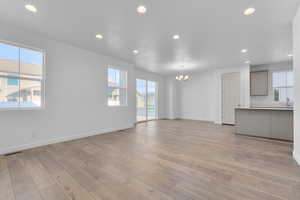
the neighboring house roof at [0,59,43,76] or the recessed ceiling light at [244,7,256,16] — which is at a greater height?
the recessed ceiling light at [244,7,256,16]

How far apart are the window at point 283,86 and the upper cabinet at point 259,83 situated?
1.04ft

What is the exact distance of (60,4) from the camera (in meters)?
2.29

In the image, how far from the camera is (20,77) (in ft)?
10.5

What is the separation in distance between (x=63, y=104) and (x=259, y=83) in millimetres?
8294

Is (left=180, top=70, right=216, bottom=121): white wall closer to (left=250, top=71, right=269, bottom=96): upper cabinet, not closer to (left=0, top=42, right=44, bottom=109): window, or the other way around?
(left=250, top=71, right=269, bottom=96): upper cabinet

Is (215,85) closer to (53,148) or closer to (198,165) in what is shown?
(198,165)

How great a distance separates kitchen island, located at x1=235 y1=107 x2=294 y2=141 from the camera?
13.1 feet

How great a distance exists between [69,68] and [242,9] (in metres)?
4.58

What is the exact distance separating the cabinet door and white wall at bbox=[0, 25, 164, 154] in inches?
220

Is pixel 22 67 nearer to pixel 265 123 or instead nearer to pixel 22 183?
pixel 22 183

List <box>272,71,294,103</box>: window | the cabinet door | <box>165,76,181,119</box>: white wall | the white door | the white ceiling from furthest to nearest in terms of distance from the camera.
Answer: <box>165,76,181,119</box>: white wall < the white door < <box>272,71,294,103</box>: window < the cabinet door < the white ceiling

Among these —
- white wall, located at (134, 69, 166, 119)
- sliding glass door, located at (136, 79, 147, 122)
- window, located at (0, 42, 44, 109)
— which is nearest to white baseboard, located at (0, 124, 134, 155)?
window, located at (0, 42, 44, 109)

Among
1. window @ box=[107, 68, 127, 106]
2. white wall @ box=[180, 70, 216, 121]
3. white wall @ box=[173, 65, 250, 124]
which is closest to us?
window @ box=[107, 68, 127, 106]

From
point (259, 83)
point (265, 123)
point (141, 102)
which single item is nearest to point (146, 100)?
point (141, 102)
